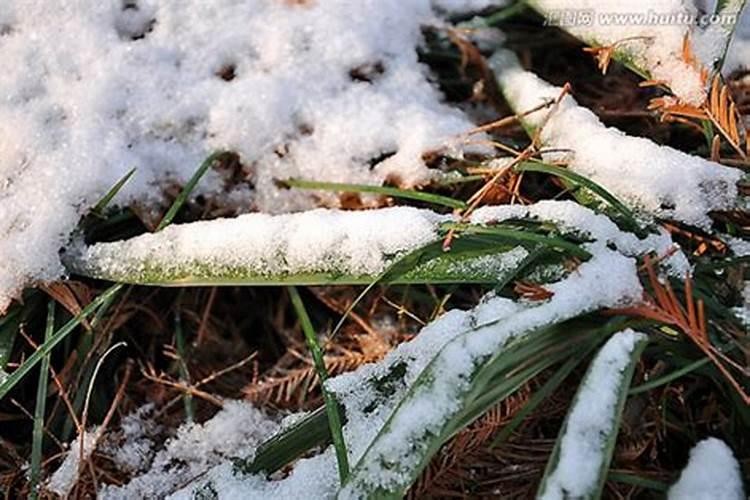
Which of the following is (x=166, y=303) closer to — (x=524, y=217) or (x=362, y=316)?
(x=362, y=316)

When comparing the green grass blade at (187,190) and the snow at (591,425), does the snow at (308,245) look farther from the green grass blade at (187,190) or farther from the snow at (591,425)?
the snow at (591,425)

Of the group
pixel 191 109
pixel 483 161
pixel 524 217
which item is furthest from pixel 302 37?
pixel 524 217

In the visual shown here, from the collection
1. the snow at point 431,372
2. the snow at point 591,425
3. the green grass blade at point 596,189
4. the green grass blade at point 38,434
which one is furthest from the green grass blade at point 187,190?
the snow at point 591,425

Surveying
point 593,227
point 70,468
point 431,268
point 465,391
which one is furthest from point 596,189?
point 70,468

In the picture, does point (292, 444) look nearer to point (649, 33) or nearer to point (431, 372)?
point (431, 372)

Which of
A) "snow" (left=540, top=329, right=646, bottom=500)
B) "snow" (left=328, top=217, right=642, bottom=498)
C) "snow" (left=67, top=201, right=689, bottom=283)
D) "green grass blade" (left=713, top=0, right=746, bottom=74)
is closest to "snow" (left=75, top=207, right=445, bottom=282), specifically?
"snow" (left=67, top=201, right=689, bottom=283)
